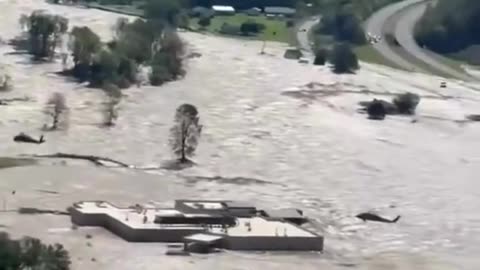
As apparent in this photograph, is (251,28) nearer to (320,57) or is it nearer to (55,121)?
(320,57)

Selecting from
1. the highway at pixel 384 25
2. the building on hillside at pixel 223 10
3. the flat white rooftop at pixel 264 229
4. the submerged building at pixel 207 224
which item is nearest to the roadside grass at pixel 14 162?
the submerged building at pixel 207 224

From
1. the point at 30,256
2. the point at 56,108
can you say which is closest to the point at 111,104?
the point at 56,108

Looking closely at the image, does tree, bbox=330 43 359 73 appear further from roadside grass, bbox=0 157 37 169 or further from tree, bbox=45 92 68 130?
roadside grass, bbox=0 157 37 169

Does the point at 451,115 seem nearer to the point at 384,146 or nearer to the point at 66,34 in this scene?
the point at 384,146

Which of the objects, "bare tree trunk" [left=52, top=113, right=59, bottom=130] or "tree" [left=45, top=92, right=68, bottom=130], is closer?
"bare tree trunk" [left=52, top=113, right=59, bottom=130]

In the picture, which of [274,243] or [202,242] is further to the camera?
[274,243]

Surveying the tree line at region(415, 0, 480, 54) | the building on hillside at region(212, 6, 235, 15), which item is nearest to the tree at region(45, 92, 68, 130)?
the tree line at region(415, 0, 480, 54)

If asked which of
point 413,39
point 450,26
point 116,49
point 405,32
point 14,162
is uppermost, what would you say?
point 450,26
